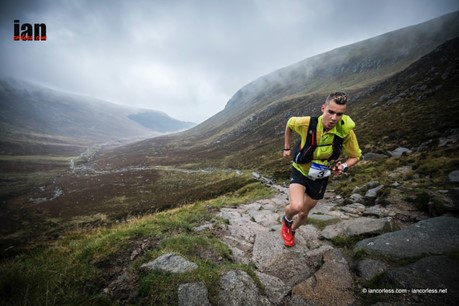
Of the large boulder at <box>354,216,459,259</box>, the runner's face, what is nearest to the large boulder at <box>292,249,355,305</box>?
the large boulder at <box>354,216,459,259</box>

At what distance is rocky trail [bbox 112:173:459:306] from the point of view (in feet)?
10.1

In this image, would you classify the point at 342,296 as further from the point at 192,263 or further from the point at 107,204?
the point at 107,204

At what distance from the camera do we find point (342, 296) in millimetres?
3404

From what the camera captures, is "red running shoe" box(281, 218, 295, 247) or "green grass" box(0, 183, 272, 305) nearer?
"green grass" box(0, 183, 272, 305)

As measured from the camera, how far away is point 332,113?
4.20 m

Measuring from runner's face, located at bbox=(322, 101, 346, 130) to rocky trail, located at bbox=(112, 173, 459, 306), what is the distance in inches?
109

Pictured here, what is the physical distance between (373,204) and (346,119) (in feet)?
17.3

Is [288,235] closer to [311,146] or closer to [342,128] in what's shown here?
[311,146]

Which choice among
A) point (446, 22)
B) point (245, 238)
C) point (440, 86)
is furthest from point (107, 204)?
point (446, 22)

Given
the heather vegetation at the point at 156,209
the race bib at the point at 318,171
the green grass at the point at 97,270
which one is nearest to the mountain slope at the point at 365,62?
the heather vegetation at the point at 156,209

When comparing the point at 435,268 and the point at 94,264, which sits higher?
the point at 435,268

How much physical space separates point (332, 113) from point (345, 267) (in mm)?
3090

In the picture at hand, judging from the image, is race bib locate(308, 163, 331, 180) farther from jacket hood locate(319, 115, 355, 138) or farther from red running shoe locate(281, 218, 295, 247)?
red running shoe locate(281, 218, 295, 247)

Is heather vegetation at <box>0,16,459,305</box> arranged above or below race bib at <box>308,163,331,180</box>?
below
